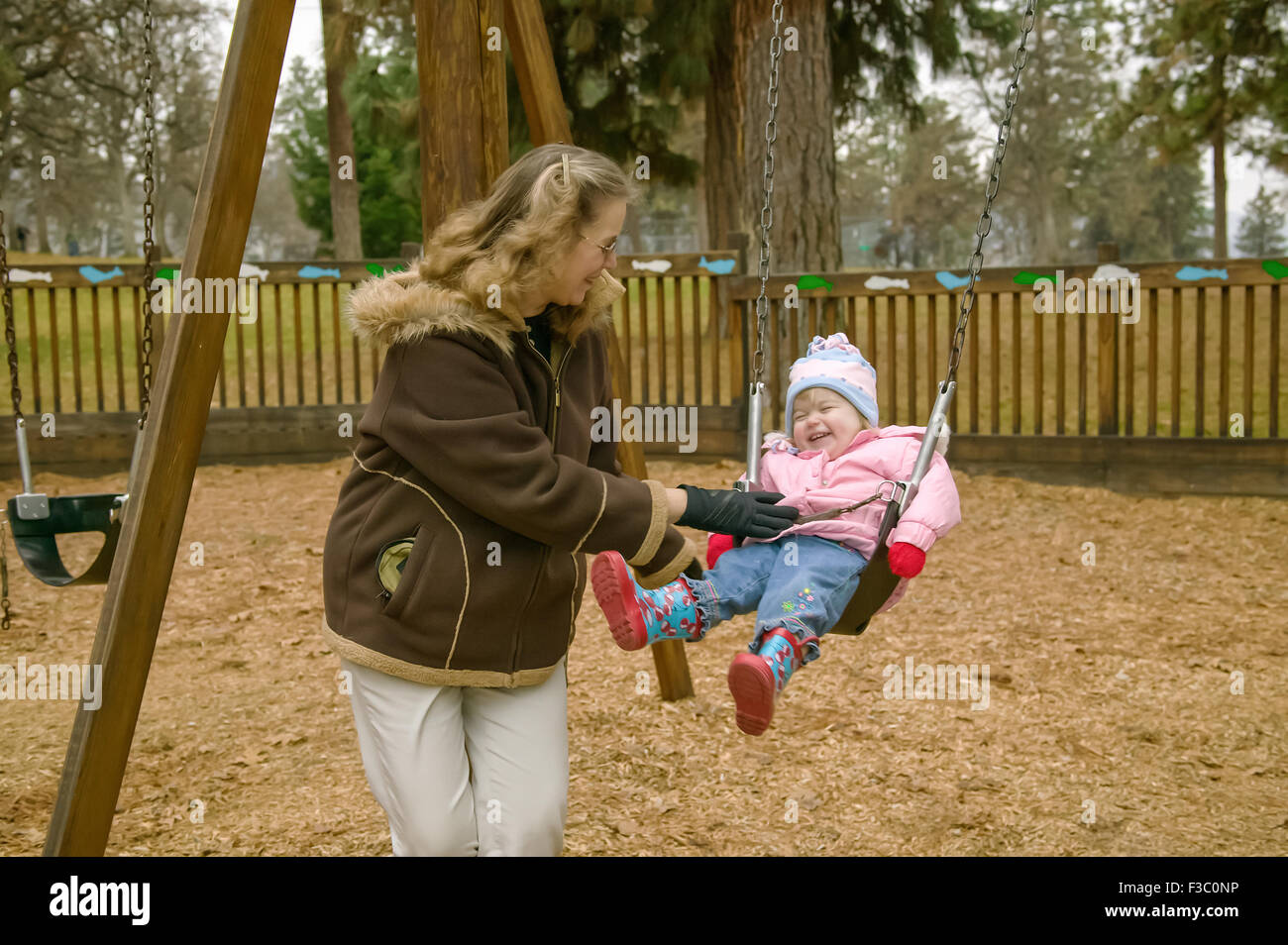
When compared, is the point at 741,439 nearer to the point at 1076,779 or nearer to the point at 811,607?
the point at 1076,779

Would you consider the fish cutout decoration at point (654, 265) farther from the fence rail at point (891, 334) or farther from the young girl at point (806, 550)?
the young girl at point (806, 550)

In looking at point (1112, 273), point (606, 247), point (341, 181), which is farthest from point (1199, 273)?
point (341, 181)

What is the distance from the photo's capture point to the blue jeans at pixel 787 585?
3004 mm

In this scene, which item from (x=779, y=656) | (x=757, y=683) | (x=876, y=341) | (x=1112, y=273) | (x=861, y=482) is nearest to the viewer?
(x=757, y=683)

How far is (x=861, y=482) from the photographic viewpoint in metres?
3.32

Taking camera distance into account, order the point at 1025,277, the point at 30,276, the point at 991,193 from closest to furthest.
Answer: the point at 991,193
the point at 1025,277
the point at 30,276

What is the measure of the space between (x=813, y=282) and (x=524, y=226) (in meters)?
6.59

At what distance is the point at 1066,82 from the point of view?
4138cm

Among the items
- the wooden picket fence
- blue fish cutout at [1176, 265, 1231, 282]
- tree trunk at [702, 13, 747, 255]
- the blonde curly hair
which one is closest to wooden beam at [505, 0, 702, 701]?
the blonde curly hair

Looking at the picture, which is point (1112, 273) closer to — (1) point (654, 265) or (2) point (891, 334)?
(2) point (891, 334)

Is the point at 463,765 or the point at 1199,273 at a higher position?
the point at 1199,273

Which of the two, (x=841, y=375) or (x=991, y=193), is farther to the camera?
(x=841, y=375)
